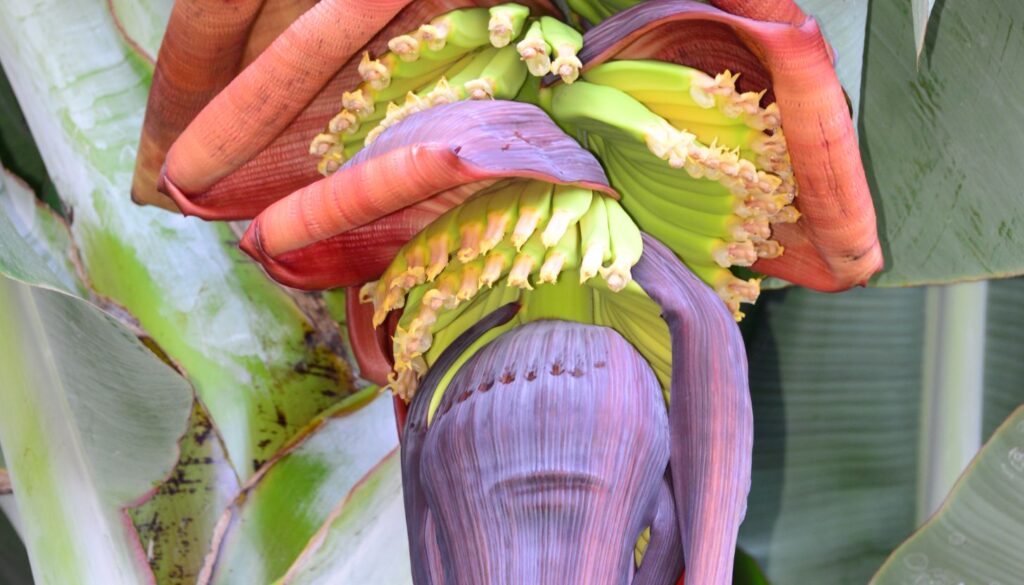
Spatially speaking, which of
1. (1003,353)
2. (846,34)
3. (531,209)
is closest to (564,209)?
(531,209)

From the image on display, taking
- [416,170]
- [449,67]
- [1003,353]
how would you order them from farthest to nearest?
[1003,353] → [449,67] → [416,170]

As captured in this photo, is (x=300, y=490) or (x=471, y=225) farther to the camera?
(x=300, y=490)

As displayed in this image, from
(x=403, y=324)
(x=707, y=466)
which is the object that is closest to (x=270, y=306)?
(x=403, y=324)

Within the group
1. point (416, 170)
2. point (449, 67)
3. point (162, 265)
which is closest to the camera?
point (416, 170)

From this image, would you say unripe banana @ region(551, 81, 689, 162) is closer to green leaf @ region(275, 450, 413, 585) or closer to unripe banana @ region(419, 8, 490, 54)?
unripe banana @ region(419, 8, 490, 54)

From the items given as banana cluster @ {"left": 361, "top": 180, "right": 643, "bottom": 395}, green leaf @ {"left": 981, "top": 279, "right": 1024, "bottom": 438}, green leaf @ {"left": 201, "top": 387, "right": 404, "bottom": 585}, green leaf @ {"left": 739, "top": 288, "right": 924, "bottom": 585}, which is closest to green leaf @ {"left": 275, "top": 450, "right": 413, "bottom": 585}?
→ green leaf @ {"left": 201, "top": 387, "right": 404, "bottom": 585}

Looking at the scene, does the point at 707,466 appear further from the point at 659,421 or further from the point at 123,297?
the point at 123,297

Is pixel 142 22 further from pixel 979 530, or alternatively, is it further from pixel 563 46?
pixel 979 530
